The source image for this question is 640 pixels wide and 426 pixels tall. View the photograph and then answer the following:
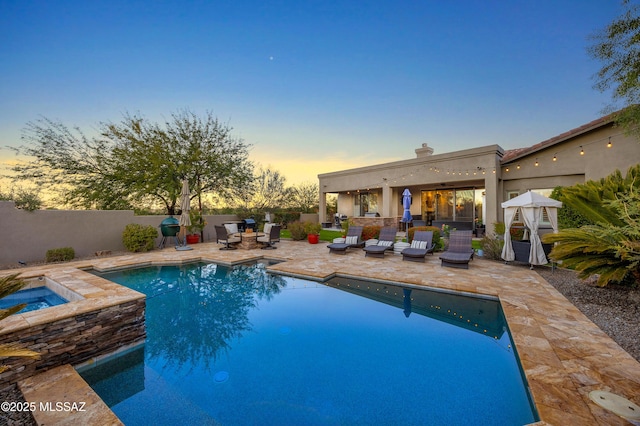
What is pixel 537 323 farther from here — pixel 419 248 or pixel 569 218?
pixel 569 218

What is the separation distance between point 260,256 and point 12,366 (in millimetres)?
7779

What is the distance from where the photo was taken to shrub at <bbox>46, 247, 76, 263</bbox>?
9.41 m

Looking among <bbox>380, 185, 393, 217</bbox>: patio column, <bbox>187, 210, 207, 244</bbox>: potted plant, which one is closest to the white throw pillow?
<bbox>380, 185, 393, 217</bbox>: patio column

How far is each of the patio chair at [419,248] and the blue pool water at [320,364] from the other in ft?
8.92

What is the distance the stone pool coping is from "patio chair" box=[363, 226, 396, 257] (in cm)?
33

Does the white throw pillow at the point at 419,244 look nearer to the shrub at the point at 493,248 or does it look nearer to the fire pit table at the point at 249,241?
the shrub at the point at 493,248

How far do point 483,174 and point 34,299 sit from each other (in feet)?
54.7

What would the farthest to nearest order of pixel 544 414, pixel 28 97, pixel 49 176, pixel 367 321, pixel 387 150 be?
pixel 387 150 < pixel 49 176 < pixel 28 97 < pixel 367 321 < pixel 544 414

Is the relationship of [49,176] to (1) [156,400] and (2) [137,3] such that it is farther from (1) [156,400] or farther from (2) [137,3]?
(1) [156,400]

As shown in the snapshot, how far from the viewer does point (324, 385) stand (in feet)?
10.9

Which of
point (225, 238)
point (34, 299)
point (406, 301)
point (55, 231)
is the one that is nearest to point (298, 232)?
point (225, 238)

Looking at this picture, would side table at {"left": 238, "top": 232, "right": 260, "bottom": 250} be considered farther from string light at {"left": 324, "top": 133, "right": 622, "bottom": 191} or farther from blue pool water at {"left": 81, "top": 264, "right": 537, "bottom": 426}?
string light at {"left": 324, "top": 133, "right": 622, "bottom": 191}

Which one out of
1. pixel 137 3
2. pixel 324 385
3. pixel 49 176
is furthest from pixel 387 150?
pixel 49 176

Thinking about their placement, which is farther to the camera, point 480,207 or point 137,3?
point 480,207
